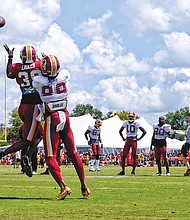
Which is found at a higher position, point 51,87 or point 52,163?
point 51,87

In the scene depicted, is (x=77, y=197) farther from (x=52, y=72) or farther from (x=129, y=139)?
(x=129, y=139)

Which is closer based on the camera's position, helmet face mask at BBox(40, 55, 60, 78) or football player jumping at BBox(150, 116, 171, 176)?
helmet face mask at BBox(40, 55, 60, 78)

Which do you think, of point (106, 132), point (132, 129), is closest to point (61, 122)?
point (132, 129)

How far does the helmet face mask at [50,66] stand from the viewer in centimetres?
1018

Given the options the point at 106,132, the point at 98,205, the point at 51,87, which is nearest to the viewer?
the point at 98,205

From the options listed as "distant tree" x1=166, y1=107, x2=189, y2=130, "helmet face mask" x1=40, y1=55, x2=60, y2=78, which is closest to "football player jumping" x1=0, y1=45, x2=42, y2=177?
"helmet face mask" x1=40, y1=55, x2=60, y2=78

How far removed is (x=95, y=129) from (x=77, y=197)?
17098 mm

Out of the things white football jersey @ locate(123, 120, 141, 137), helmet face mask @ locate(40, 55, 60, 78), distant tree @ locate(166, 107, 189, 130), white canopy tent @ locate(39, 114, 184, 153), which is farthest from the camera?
distant tree @ locate(166, 107, 189, 130)

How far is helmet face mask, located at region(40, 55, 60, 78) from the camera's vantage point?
1018 centimetres

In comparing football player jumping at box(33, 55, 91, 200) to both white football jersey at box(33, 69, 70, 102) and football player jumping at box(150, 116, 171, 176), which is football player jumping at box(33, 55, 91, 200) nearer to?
white football jersey at box(33, 69, 70, 102)

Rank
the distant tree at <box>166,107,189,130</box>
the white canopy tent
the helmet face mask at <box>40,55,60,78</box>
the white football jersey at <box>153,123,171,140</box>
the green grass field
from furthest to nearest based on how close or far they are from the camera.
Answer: the distant tree at <box>166,107,189,130</box>, the white canopy tent, the white football jersey at <box>153,123,171,140</box>, the helmet face mask at <box>40,55,60,78</box>, the green grass field

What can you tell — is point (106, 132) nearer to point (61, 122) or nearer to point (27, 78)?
point (27, 78)

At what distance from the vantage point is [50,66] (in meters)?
10.2

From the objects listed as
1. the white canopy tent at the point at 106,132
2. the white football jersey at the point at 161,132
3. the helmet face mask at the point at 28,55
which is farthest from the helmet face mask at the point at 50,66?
the white canopy tent at the point at 106,132
